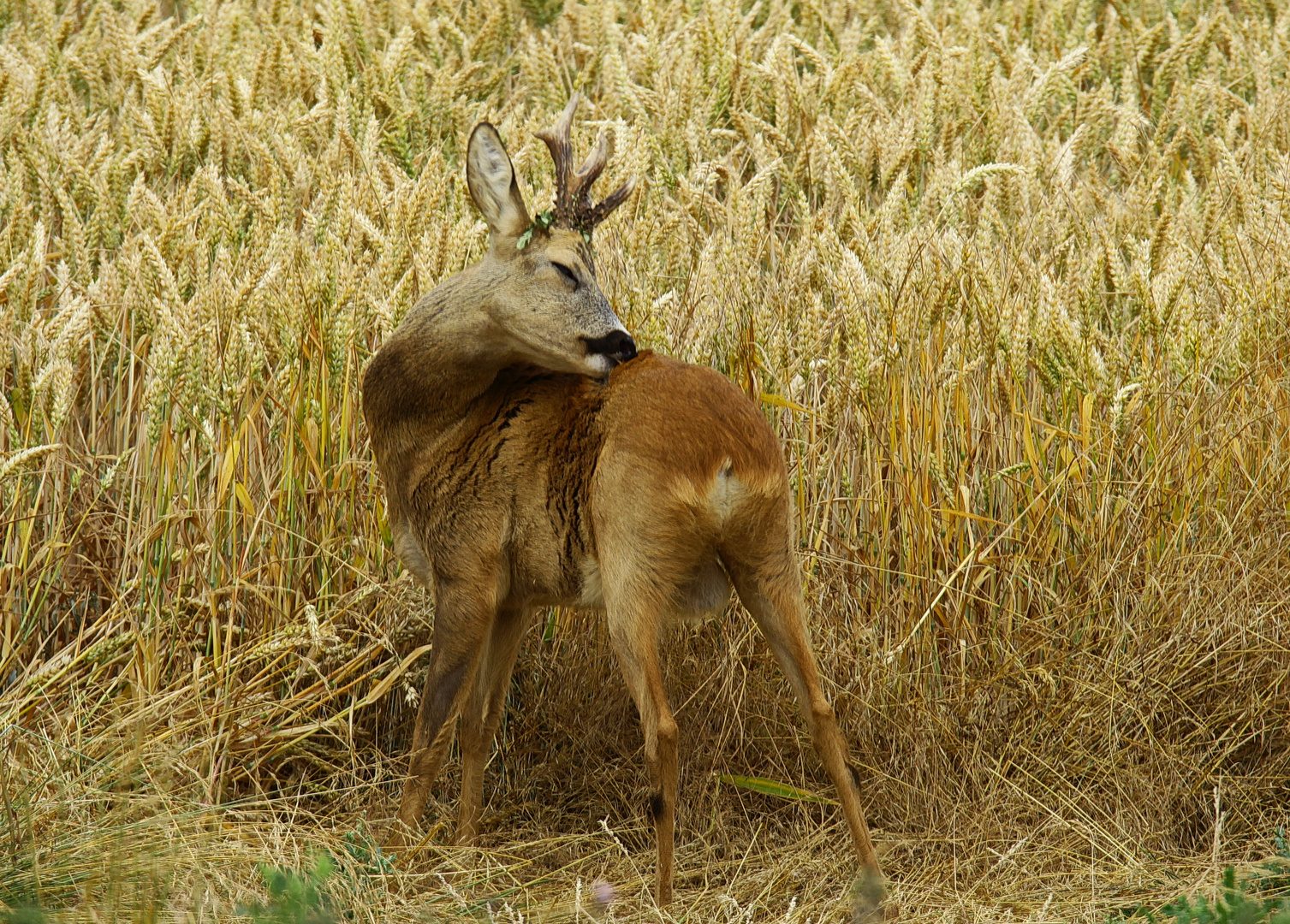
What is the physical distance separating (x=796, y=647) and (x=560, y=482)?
754 millimetres

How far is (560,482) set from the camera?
3736 millimetres

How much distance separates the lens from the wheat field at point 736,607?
3945mm

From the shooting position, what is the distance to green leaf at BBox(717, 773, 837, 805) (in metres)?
4.13

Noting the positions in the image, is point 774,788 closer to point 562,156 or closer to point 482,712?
point 482,712

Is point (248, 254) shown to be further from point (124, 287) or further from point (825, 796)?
point (825, 796)

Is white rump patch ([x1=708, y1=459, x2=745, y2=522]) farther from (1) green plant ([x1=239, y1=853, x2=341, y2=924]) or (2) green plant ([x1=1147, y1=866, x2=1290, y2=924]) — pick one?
(2) green plant ([x1=1147, y1=866, x2=1290, y2=924])

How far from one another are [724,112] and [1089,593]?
3.72m

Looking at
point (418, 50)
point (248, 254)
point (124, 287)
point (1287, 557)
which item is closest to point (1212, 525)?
point (1287, 557)

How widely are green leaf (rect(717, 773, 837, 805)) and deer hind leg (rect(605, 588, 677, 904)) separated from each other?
0.69 meters

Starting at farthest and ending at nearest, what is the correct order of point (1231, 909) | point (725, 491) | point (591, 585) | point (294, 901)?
point (591, 585), point (725, 491), point (1231, 909), point (294, 901)

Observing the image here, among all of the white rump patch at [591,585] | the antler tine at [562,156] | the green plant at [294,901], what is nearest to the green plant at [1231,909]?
the white rump patch at [591,585]

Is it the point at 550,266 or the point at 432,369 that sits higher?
the point at 550,266

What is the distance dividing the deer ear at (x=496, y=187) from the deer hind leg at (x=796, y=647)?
3.48 feet

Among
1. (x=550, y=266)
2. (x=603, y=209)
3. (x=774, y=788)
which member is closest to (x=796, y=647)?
(x=774, y=788)
